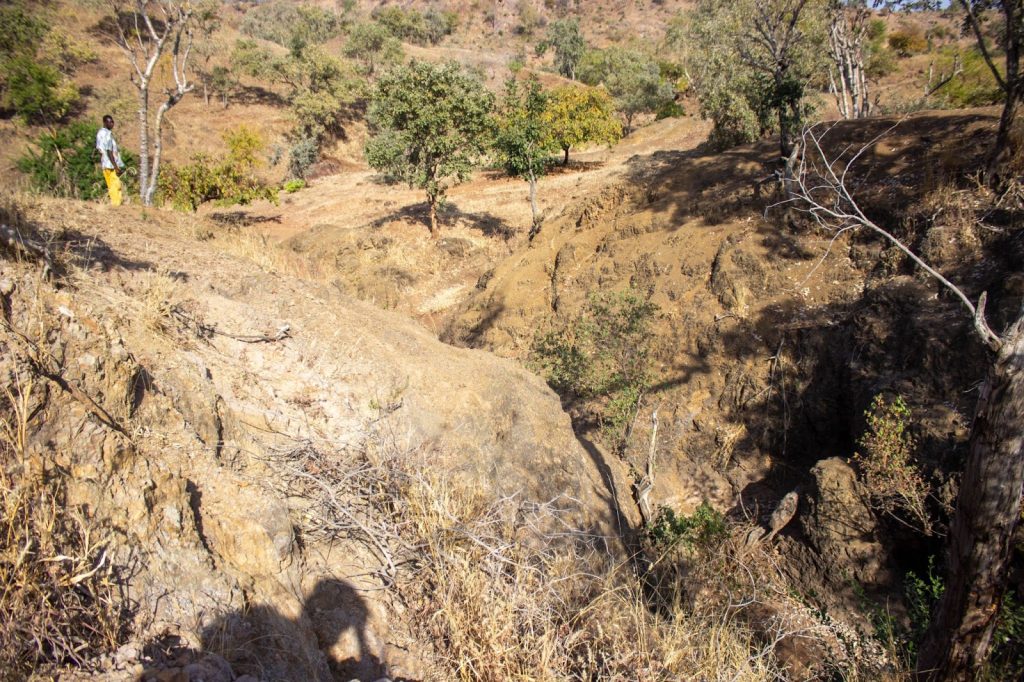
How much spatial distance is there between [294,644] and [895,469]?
5.78 m

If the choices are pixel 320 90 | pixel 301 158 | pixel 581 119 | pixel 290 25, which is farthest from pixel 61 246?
pixel 290 25

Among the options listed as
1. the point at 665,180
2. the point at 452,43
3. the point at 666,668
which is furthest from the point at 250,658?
the point at 452,43

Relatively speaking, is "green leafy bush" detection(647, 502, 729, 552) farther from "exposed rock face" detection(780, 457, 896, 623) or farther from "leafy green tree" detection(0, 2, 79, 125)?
"leafy green tree" detection(0, 2, 79, 125)

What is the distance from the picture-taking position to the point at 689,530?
21.2 feet

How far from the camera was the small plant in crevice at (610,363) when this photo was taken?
8.44m

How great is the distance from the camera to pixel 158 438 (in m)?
2.98

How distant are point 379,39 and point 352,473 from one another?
47189 mm

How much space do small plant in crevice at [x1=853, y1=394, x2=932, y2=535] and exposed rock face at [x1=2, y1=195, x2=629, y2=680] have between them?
2.71 metres

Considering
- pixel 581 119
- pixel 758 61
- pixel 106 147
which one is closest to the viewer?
pixel 106 147

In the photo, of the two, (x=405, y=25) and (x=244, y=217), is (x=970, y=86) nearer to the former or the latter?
(x=244, y=217)

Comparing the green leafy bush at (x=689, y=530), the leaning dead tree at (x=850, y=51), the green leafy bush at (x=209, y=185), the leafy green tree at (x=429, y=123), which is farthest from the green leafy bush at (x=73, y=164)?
the leaning dead tree at (x=850, y=51)

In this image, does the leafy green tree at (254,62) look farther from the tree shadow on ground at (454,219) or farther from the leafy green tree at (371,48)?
the tree shadow on ground at (454,219)

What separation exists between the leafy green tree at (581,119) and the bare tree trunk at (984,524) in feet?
73.4

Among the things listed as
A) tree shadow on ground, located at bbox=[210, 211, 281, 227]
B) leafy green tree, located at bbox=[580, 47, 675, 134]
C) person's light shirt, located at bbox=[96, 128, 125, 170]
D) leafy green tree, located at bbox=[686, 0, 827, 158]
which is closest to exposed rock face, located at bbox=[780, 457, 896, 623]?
leafy green tree, located at bbox=[686, 0, 827, 158]
